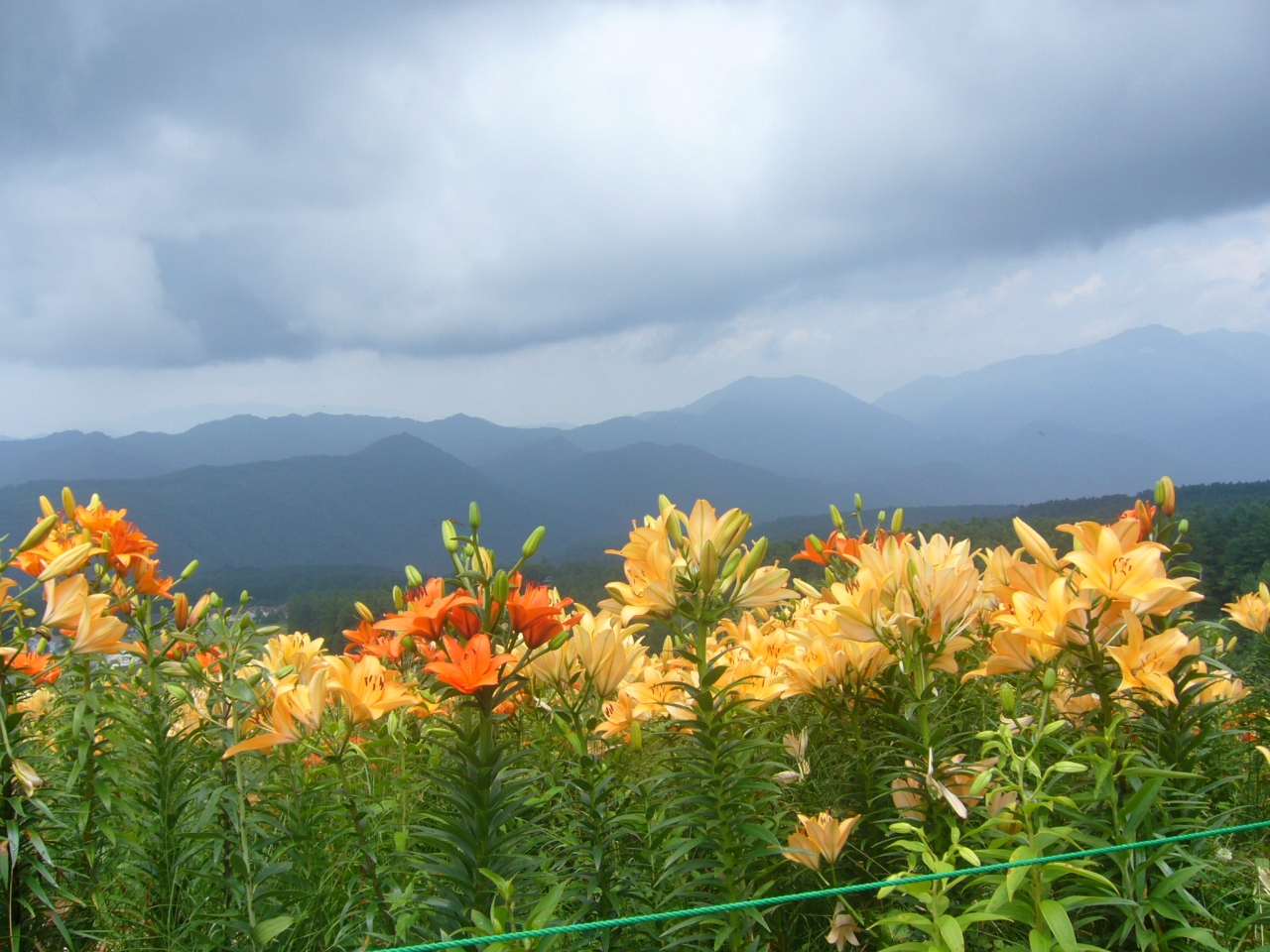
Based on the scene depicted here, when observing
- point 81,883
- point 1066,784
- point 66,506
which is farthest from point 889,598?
point 66,506

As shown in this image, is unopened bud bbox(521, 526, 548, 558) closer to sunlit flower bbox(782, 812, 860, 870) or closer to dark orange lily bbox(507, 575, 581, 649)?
dark orange lily bbox(507, 575, 581, 649)

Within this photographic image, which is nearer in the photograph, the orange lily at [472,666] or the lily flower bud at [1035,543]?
the orange lily at [472,666]

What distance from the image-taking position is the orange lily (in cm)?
120

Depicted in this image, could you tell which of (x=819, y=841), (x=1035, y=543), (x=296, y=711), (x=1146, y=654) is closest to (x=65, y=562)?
(x=296, y=711)

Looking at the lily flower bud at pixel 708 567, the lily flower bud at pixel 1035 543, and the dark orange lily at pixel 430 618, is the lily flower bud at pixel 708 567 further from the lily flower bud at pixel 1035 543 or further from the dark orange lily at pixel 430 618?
the lily flower bud at pixel 1035 543

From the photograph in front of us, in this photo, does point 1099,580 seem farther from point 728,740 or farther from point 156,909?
point 156,909

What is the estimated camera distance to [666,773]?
1.41m

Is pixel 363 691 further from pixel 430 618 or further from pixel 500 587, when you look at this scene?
pixel 500 587

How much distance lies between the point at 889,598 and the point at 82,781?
1.94 m

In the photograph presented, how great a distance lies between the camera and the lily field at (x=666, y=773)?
1312mm

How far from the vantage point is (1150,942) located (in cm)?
120

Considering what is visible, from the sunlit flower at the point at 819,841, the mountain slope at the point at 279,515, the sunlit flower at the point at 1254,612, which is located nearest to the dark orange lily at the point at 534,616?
the sunlit flower at the point at 819,841

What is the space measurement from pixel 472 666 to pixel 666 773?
48 cm

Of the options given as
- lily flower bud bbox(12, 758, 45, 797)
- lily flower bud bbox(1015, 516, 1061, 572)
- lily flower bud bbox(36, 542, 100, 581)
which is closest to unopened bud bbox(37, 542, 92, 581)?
lily flower bud bbox(36, 542, 100, 581)
